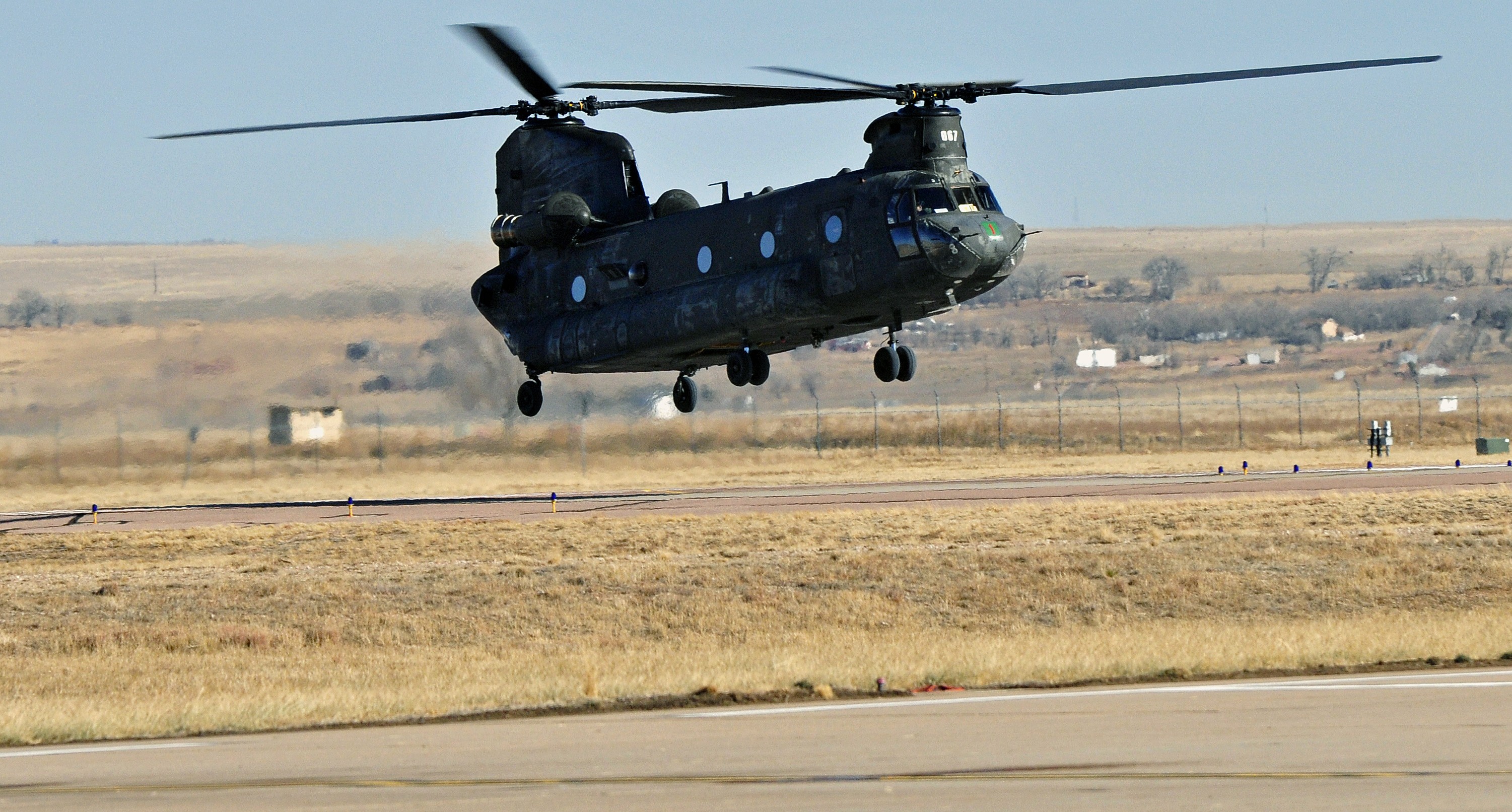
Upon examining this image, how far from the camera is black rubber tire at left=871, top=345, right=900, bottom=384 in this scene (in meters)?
29.8

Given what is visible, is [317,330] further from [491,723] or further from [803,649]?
[491,723]

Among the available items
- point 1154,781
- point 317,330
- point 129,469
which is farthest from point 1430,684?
point 129,469

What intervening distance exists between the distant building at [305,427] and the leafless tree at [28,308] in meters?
9.57

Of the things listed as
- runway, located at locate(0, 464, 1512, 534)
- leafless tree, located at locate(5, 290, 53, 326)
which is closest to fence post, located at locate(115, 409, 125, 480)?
runway, located at locate(0, 464, 1512, 534)

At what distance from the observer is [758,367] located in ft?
101

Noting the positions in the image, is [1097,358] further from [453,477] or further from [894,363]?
[894,363]

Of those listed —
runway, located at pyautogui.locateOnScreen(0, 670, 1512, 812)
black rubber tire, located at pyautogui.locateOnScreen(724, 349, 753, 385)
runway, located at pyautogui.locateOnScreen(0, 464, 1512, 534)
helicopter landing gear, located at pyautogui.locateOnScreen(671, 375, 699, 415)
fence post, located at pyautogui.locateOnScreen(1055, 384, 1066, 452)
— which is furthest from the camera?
fence post, located at pyautogui.locateOnScreen(1055, 384, 1066, 452)

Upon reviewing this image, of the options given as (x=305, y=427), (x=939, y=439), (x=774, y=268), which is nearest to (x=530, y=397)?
(x=774, y=268)

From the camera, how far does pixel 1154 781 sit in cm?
1305

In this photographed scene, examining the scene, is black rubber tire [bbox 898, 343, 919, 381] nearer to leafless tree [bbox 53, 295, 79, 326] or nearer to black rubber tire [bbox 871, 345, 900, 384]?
black rubber tire [bbox 871, 345, 900, 384]

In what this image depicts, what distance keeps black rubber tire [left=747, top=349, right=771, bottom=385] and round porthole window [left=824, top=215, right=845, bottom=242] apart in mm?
2822

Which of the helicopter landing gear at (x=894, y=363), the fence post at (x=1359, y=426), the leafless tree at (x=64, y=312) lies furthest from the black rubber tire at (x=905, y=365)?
the fence post at (x=1359, y=426)

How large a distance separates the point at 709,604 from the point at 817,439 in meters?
40.4

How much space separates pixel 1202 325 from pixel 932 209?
562ft
